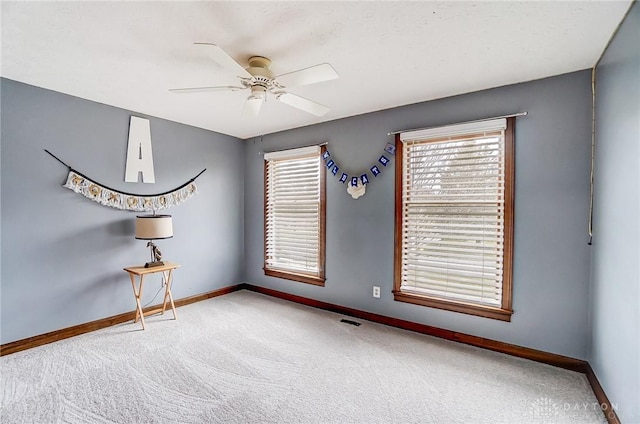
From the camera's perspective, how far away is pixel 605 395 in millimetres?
1904

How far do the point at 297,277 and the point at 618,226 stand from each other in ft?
10.5

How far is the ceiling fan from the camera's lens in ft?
5.98

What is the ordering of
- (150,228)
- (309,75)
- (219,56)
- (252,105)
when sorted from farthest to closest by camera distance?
1. (150,228)
2. (252,105)
3. (309,75)
4. (219,56)

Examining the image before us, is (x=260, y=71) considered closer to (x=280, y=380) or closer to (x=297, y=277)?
(x=280, y=380)

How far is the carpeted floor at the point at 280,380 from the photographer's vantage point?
1.87 m

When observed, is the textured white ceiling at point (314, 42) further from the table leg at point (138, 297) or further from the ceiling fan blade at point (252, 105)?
the table leg at point (138, 297)

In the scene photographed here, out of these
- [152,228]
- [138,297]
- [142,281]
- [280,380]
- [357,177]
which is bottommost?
[280,380]

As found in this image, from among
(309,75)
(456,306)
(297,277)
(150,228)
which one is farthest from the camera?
(297,277)

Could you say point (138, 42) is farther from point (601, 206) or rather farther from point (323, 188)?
point (601, 206)

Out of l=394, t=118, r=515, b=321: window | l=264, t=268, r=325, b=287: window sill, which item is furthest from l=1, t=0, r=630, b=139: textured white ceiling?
l=264, t=268, r=325, b=287: window sill

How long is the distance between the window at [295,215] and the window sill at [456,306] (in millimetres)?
1113

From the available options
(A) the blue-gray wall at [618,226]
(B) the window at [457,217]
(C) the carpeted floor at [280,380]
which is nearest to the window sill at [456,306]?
(B) the window at [457,217]

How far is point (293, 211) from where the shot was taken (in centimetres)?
413

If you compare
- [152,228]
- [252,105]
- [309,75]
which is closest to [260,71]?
[252,105]
